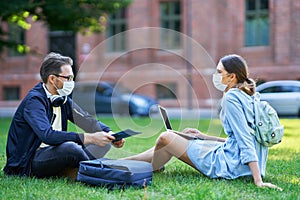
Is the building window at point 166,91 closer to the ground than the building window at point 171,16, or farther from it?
closer to the ground

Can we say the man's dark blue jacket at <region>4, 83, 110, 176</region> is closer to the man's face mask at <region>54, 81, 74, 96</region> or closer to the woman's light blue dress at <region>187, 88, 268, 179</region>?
the man's face mask at <region>54, 81, 74, 96</region>

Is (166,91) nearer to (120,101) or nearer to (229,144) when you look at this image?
(120,101)

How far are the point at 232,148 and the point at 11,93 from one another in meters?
27.8

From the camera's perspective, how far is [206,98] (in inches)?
1029

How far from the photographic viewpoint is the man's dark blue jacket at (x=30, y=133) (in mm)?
5105

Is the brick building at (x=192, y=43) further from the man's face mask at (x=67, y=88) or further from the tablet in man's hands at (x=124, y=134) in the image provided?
the tablet in man's hands at (x=124, y=134)

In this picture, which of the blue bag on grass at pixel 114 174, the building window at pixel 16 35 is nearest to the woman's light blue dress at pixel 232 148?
the blue bag on grass at pixel 114 174

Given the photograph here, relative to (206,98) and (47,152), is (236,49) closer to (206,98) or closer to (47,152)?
(206,98)

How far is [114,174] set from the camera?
4938 mm

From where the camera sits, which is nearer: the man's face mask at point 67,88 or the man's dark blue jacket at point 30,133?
the man's dark blue jacket at point 30,133

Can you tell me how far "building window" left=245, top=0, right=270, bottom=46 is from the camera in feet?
87.8

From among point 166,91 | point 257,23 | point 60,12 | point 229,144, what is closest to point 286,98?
point 257,23

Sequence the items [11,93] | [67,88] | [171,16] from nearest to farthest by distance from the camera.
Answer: [67,88] → [171,16] → [11,93]

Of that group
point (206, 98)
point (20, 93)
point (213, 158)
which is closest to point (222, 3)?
point (206, 98)
